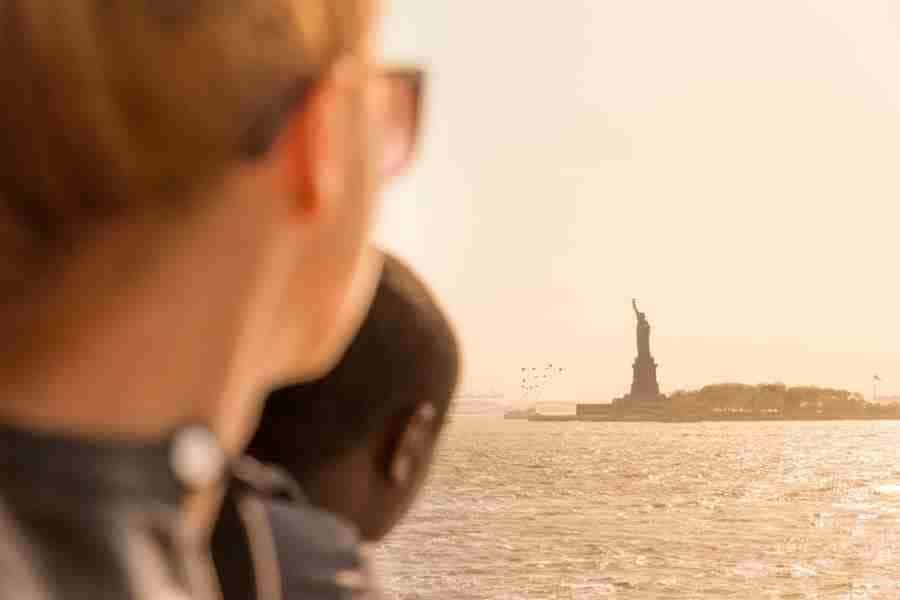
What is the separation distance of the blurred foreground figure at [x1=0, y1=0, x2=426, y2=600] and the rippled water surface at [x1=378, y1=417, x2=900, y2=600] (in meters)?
8.21

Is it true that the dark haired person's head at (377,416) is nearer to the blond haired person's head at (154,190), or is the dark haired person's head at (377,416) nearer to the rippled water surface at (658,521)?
the blond haired person's head at (154,190)

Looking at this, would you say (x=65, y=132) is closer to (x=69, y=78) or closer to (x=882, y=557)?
(x=69, y=78)

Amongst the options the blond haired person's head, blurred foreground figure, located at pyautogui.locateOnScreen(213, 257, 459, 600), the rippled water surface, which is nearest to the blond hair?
the blond haired person's head

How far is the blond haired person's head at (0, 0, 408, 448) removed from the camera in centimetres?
50

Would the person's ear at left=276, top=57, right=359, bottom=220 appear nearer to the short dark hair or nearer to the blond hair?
the blond hair

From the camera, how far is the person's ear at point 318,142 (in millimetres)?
535

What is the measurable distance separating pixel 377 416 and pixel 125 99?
0.38 meters

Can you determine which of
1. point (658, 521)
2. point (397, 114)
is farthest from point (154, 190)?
point (658, 521)

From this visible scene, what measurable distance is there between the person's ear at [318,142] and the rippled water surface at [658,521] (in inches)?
323

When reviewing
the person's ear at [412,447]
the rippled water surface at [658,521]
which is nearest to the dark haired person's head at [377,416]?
the person's ear at [412,447]

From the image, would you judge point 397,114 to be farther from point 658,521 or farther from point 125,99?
point 658,521

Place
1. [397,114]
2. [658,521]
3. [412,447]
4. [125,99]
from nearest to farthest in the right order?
1. [125,99]
2. [397,114]
3. [412,447]
4. [658,521]

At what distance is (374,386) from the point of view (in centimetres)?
84

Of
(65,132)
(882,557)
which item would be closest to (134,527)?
(65,132)
